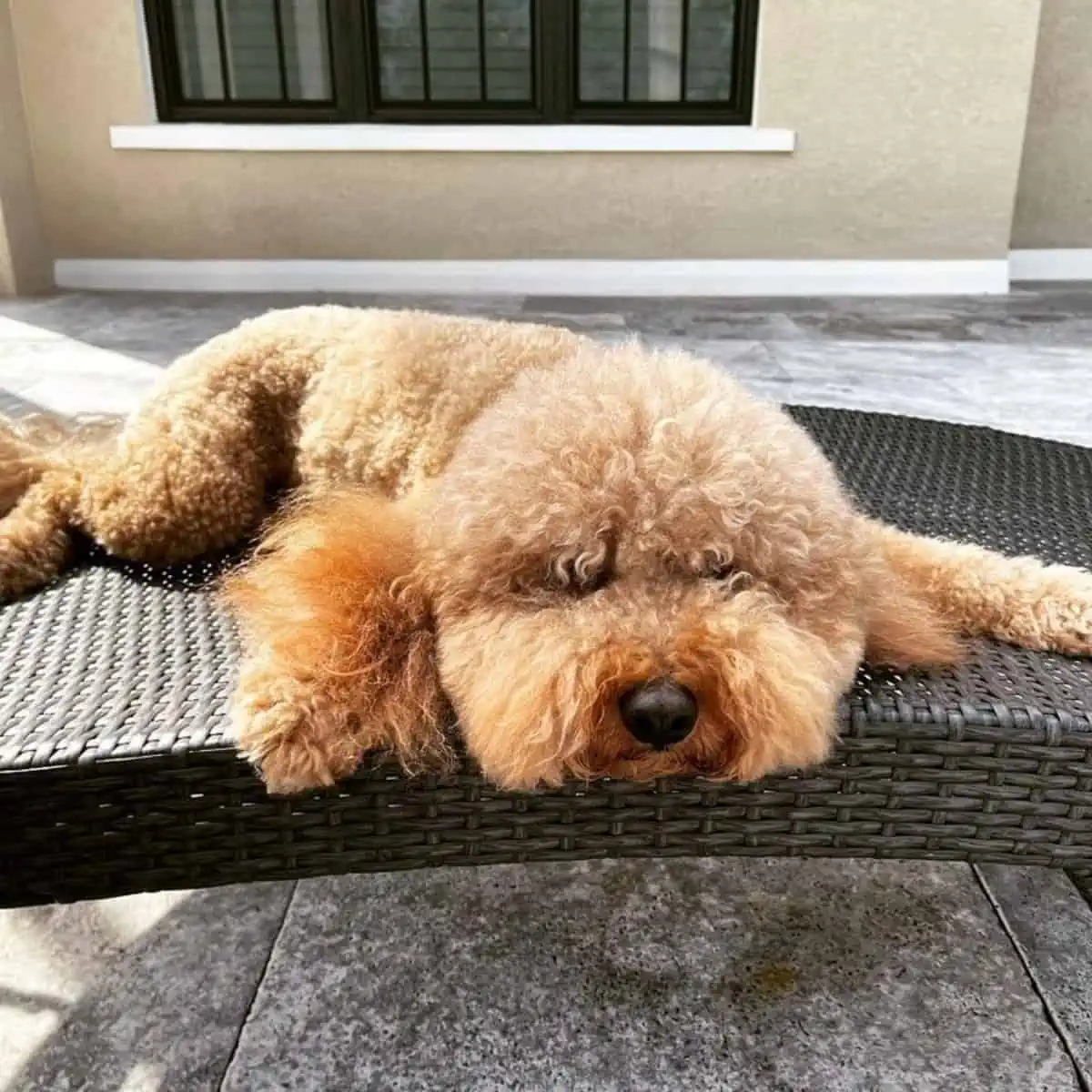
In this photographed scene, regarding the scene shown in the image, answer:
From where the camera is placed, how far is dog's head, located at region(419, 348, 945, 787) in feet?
3.46

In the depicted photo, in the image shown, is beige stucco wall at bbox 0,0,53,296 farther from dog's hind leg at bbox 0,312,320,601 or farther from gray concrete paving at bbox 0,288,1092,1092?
gray concrete paving at bbox 0,288,1092,1092

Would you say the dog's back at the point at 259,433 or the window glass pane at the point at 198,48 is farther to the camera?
the window glass pane at the point at 198,48

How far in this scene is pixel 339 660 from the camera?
3.75ft

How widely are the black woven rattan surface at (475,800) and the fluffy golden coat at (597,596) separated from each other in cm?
6

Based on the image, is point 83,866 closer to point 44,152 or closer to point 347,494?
point 347,494

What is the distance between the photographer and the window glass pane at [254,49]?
570cm

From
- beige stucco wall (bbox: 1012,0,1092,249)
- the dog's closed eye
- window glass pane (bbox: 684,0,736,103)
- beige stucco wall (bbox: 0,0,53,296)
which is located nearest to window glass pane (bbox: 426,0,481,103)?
window glass pane (bbox: 684,0,736,103)

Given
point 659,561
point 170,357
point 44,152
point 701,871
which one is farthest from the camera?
point 44,152

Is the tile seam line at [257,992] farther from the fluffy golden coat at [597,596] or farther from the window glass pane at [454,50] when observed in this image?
the window glass pane at [454,50]

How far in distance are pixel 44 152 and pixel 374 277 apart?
6.05 feet

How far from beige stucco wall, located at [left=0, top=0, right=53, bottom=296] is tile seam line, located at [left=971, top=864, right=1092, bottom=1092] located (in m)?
5.50

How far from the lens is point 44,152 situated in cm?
570

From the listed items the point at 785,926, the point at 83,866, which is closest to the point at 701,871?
the point at 785,926

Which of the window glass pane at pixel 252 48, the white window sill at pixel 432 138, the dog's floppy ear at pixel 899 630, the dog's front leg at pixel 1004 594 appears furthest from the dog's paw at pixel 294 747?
the window glass pane at pixel 252 48
